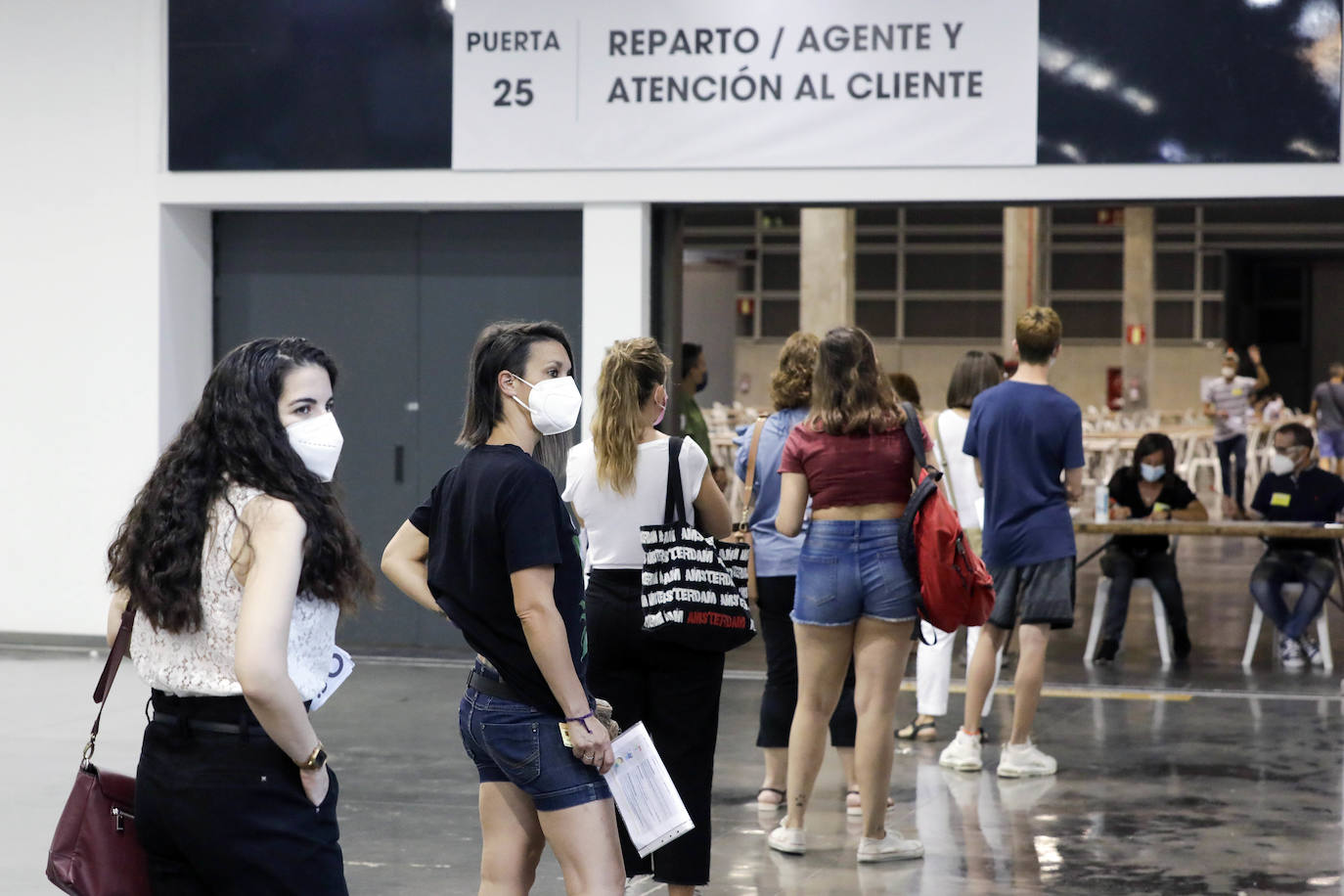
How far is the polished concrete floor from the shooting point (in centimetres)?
514

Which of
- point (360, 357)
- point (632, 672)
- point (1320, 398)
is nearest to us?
point (632, 672)

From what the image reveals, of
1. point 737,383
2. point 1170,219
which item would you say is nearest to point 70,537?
point 737,383

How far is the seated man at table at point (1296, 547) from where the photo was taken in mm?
9172

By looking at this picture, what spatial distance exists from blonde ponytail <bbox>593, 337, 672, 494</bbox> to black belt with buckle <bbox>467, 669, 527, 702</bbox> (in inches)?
45.1

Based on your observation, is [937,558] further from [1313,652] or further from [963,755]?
[1313,652]

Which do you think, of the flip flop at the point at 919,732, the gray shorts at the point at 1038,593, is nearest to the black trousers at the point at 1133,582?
the flip flop at the point at 919,732

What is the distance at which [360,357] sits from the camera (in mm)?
9414

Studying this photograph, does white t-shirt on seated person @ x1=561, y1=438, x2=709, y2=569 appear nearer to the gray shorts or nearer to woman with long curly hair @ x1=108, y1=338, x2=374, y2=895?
woman with long curly hair @ x1=108, y1=338, x2=374, y2=895

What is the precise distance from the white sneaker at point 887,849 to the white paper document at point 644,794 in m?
1.94

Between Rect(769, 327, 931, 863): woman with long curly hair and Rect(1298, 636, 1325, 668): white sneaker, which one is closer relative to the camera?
Rect(769, 327, 931, 863): woman with long curly hair

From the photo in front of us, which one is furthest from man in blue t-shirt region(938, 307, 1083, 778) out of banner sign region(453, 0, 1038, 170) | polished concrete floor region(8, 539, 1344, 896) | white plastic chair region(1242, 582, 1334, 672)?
white plastic chair region(1242, 582, 1334, 672)

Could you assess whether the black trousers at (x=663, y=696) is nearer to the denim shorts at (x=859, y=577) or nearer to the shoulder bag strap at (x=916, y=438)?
the denim shorts at (x=859, y=577)

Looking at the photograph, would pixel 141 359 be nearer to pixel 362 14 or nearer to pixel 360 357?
pixel 360 357

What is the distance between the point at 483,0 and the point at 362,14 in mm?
699
